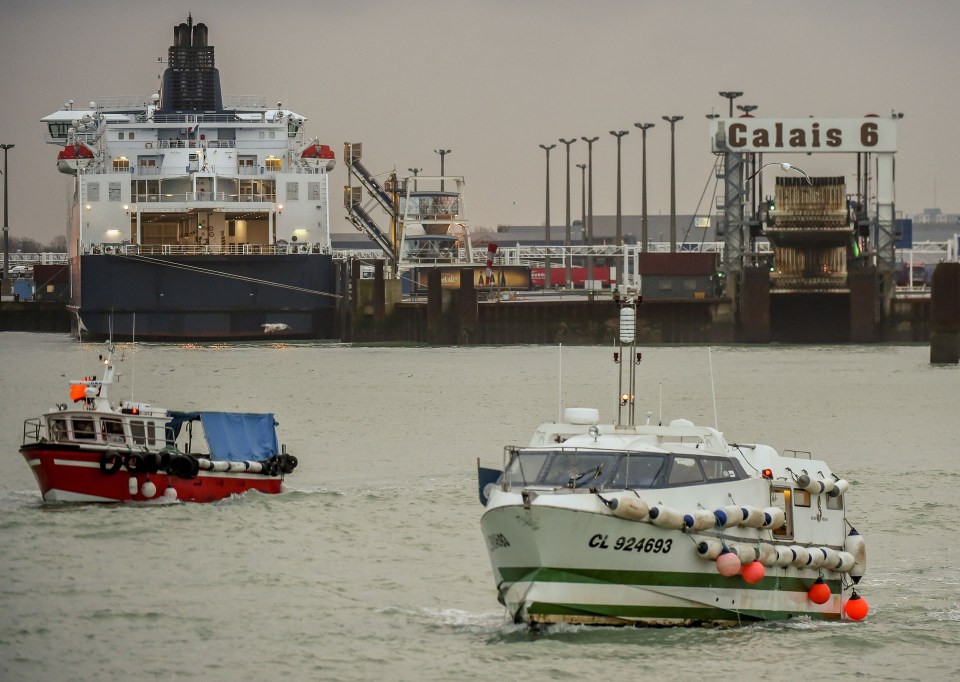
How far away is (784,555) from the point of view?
72.0ft

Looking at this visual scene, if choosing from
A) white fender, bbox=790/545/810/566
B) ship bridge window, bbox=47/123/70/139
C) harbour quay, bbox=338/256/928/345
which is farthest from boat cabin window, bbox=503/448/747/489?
ship bridge window, bbox=47/123/70/139

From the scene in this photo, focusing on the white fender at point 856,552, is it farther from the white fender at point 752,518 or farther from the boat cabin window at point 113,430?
the boat cabin window at point 113,430

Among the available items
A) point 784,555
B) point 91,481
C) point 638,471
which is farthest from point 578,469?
point 91,481

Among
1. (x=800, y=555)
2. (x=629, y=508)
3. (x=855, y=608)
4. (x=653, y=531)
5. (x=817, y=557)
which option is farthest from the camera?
(x=855, y=608)

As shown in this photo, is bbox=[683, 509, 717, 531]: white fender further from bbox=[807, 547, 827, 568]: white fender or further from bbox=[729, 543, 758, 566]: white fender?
bbox=[807, 547, 827, 568]: white fender

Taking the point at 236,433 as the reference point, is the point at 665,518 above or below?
above

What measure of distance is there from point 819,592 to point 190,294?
78162mm

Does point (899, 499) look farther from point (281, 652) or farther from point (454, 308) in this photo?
point (454, 308)

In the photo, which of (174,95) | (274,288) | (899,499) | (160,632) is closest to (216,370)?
(274,288)

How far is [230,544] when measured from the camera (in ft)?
99.6

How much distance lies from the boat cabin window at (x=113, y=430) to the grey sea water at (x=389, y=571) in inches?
55.4

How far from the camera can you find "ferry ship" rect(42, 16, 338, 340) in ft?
322

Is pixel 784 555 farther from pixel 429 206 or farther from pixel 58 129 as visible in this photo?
pixel 429 206

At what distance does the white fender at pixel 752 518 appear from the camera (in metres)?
21.4
